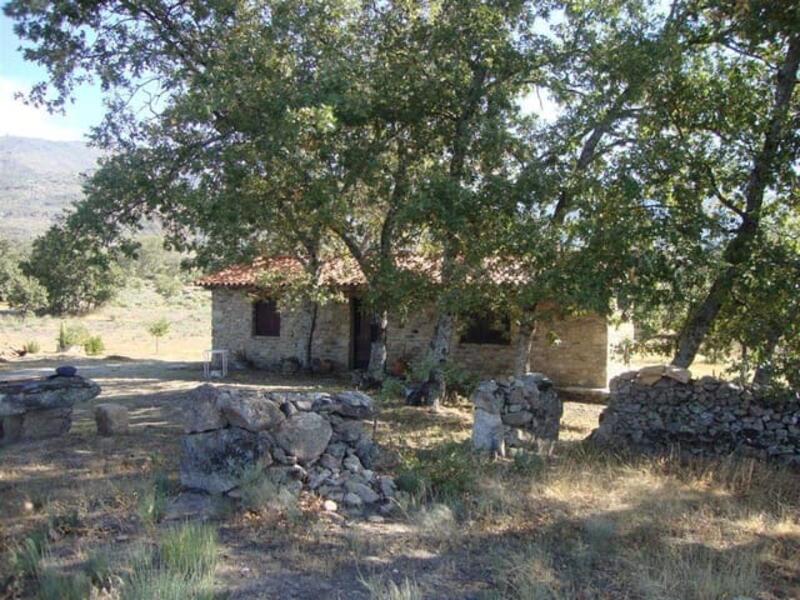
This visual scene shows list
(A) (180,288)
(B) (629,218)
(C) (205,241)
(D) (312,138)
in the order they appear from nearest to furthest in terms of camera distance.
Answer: (B) (629,218) → (D) (312,138) → (C) (205,241) → (A) (180,288)

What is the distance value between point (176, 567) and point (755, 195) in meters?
8.46

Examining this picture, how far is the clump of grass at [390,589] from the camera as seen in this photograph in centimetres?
388

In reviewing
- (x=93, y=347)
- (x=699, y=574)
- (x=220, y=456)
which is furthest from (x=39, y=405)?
(x=93, y=347)

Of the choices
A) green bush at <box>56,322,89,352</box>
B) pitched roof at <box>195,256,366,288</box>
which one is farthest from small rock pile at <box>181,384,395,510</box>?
green bush at <box>56,322,89,352</box>

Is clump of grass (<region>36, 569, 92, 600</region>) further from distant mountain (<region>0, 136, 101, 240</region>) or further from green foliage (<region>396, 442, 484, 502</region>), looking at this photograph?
distant mountain (<region>0, 136, 101, 240</region>)

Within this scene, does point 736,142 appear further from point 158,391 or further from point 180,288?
point 180,288

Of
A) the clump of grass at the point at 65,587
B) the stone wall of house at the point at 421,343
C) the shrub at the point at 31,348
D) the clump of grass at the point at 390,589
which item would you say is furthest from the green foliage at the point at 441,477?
the shrub at the point at 31,348

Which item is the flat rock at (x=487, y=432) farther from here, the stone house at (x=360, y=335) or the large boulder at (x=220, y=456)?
the stone house at (x=360, y=335)

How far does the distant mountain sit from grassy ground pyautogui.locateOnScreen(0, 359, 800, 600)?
3286 cm

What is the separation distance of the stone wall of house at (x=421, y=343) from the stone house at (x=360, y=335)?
1.0 inches

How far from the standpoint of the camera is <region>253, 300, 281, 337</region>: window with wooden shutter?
1991 cm

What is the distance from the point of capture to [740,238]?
887 cm

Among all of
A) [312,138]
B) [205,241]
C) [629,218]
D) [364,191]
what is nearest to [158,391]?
[205,241]

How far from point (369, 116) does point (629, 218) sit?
13.4ft
